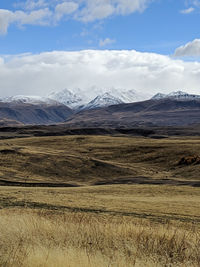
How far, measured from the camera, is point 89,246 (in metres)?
9.15

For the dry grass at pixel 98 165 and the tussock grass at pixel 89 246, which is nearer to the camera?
the tussock grass at pixel 89 246

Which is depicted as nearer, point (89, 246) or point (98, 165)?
point (89, 246)

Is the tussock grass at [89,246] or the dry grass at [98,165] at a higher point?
the tussock grass at [89,246]

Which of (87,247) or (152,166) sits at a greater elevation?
(87,247)

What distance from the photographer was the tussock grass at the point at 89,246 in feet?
24.6

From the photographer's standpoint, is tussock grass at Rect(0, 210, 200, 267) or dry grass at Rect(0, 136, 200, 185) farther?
dry grass at Rect(0, 136, 200, 185)

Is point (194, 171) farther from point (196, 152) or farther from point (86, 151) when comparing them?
point (86, 151)

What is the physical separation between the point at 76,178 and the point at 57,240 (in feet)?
151

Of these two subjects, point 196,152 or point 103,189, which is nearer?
point 103,189

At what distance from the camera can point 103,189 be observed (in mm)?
37062

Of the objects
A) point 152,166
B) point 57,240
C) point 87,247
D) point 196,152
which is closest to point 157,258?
point 87,247

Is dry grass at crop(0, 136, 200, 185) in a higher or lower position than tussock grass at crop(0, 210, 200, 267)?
lower

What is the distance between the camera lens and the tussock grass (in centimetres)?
750

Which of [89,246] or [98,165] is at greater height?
[89,246]
